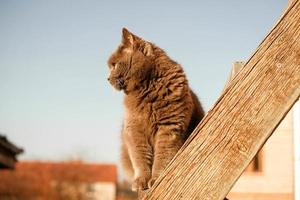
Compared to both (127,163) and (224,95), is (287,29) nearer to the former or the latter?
(224,95)

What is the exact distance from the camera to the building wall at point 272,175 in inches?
316

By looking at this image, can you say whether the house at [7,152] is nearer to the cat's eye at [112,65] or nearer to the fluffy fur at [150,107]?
the cat's eye at [112,65]

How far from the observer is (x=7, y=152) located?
Result: 34.3 feet

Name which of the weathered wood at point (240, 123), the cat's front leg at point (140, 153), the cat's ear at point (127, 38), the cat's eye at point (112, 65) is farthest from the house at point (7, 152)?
the weathered wood at point (240, 123)

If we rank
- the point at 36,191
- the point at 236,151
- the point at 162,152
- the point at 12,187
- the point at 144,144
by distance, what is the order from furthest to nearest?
the point at 36,191, the point at 12,187, the point at 144,144, the point at 162,152, the point at 236,151

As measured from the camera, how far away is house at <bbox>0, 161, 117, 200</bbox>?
33438 millimetres

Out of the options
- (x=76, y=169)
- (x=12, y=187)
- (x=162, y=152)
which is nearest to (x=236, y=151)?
(x=162, y=152)

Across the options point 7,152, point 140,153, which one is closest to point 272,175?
point 7,152

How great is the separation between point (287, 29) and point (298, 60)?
0.10 metres

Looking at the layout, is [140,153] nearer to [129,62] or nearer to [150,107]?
[150,107]

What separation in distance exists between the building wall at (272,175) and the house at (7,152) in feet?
15.8

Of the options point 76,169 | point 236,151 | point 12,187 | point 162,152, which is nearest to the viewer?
A: point 236,151

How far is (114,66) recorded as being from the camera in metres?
2.92

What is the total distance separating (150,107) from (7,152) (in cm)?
871
